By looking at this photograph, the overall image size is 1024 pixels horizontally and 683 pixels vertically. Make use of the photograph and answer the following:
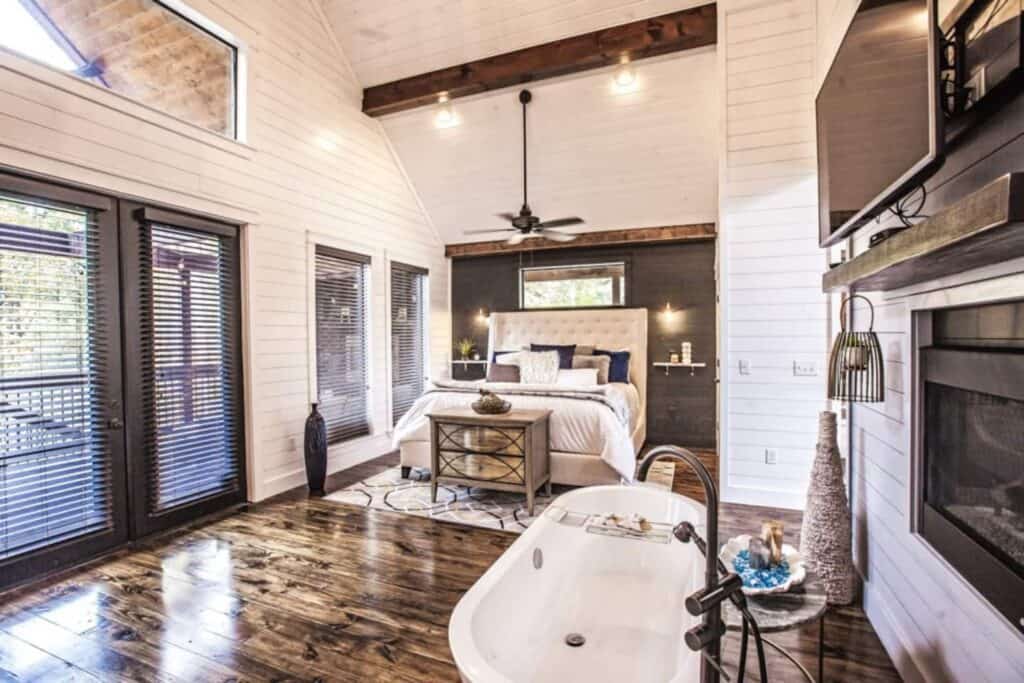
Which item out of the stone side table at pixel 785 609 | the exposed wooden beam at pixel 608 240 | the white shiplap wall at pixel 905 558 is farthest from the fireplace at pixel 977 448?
the exposed wooden beam at pixel 608 240

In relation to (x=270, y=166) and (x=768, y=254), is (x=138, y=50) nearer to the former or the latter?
(x=270, y=166)

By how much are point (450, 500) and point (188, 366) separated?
7.15 feet

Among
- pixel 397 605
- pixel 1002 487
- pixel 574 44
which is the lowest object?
pixel 397 605

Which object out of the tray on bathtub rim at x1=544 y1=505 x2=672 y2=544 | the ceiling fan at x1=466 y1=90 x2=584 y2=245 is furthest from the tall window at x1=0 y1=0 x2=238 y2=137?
the tray on bathtub rim at x1=544 y1=505 x2=672 y2=544

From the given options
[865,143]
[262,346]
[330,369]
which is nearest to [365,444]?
[330,369]

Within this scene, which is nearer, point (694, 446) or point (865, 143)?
point (865, 143)

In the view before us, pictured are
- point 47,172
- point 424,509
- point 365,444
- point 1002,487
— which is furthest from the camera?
point 365,444

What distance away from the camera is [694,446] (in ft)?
19.3

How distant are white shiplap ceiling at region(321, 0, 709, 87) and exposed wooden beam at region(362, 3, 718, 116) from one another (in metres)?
0.06

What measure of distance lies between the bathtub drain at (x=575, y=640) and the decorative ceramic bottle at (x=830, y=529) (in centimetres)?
118

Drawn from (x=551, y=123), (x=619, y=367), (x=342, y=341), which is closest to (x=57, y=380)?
(x=342, y=341)

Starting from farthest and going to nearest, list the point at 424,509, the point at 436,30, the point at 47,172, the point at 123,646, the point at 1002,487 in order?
the point at 436,30
the point at 424,509
the point at 47,172
the point at 123,646
the point at 1002,487

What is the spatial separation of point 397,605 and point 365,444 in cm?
300

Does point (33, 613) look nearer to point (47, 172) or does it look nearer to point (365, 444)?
point (47, 172)
